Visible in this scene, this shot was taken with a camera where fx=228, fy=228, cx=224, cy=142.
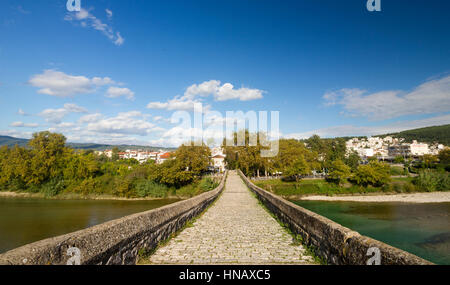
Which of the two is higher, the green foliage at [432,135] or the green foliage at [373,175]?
the green foliage at [432,135]

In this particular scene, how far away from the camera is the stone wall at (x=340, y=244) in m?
2.52

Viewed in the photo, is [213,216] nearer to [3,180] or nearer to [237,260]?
[237,260]

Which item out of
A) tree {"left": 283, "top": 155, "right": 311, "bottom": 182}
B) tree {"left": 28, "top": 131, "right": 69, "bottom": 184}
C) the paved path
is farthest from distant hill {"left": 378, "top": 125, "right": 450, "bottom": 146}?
tree {"left": 28, "top": 131, "right": 69, "bottom": 184}

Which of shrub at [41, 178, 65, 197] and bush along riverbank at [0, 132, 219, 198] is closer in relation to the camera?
bush along riverbank at [0, 132, 219, 198]

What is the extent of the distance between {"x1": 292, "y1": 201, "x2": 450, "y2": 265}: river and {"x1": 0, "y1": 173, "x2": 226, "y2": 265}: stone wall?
16012mm

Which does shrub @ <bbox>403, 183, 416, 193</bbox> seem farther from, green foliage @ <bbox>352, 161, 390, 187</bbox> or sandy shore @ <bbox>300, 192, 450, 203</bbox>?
green foliage @ <bbox>352, 161, 390, 187</bbox>

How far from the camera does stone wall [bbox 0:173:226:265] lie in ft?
7.49

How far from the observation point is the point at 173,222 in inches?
233

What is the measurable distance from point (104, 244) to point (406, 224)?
28519mm

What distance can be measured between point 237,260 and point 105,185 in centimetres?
4420

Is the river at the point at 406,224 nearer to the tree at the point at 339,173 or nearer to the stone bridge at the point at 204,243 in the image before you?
the tree at the point at 339,173

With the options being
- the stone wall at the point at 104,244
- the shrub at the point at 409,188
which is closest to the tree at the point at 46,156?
the stone wall at the point at 104,244

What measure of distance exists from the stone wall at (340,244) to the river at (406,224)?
13227mm
